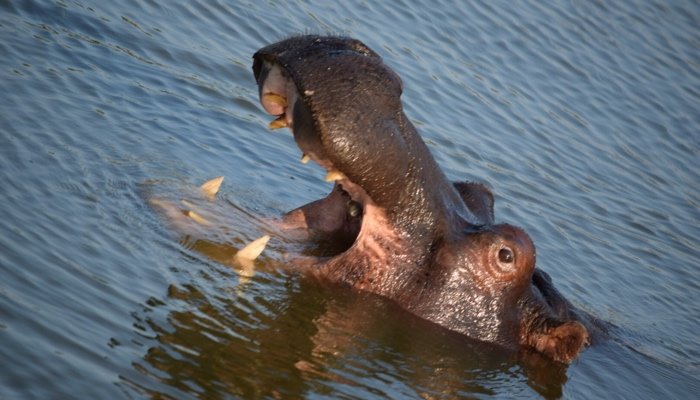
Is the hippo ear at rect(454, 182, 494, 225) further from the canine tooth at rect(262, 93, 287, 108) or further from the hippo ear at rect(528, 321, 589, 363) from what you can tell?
the canine tooth at rect(262, 93, 287, 108)

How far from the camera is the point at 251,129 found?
407 inches

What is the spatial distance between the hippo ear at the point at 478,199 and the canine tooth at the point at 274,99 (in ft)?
5.32

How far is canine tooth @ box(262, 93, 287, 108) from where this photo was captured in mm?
6117

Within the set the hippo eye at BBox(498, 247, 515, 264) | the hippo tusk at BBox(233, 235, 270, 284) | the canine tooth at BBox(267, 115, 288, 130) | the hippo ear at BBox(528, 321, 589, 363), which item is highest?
the canine tooth at BBox(267, 115, 288, 130)

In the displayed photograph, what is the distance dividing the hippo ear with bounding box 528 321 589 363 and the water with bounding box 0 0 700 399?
17cm

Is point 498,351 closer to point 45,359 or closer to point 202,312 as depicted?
point 202,312

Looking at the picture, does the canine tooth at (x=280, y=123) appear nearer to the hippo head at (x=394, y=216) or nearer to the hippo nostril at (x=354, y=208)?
the hippo head at (x=394, y=216)

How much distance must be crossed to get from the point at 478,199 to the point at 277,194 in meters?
2.02

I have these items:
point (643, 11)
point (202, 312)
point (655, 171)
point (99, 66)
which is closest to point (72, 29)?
point (99, 66)

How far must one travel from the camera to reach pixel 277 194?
8797 mm

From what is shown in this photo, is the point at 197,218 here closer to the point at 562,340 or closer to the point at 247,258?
the point at 247,258

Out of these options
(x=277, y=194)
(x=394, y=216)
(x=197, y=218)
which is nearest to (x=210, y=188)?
(x=197, y=218)

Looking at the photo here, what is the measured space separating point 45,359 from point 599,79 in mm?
13543

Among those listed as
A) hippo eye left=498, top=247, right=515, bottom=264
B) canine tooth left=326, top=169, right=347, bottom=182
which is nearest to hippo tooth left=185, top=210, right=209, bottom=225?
canine tooth left=326, top=169, right=347, bottom=182
